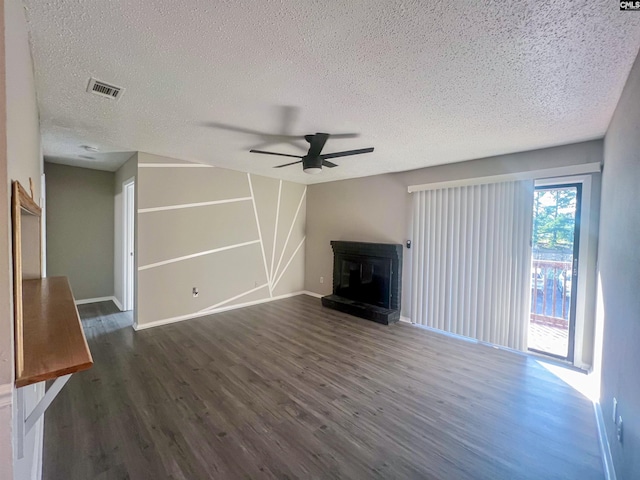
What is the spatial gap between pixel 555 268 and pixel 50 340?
452 cm

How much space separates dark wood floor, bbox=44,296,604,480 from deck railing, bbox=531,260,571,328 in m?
0.68

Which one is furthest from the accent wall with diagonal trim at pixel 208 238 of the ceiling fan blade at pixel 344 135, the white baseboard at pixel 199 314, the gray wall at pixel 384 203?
the ceiling fan blade at pixel 344 135

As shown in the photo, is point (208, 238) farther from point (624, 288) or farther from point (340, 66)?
point (624, 288)

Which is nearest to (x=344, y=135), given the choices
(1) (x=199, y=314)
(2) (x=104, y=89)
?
(2) (x=104, y=89)

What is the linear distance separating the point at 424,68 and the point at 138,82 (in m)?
1.95

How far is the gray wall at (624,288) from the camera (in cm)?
134

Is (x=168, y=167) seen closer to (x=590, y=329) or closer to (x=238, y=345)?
(x=238, y=345)

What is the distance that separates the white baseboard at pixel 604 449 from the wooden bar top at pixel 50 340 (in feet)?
9.04

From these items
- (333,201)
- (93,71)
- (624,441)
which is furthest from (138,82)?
(333,201)

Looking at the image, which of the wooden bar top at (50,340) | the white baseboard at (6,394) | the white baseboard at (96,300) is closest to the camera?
the white baseboard at (6,394)

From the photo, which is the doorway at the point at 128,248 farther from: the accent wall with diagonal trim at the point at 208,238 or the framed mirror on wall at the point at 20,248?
the framed mirror on wall at the point at 20,248

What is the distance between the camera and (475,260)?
3.78 meters

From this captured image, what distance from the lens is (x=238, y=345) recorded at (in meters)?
3.45

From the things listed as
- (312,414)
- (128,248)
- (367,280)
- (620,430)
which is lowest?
(312,414)
